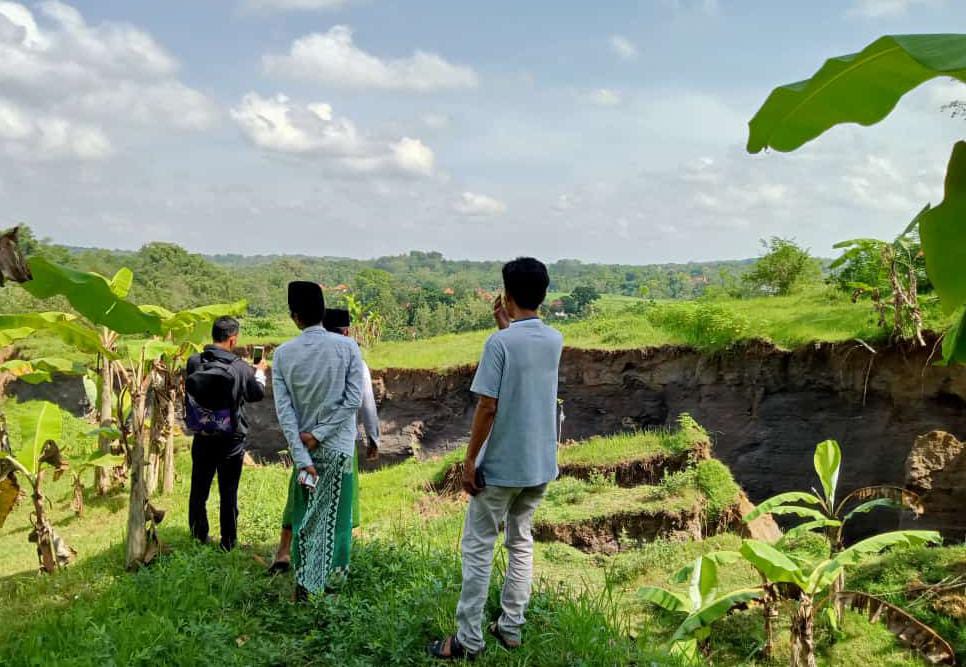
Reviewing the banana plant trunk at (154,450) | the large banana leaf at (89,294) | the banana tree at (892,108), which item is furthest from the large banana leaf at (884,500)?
the banana plant trunk at (154,450)

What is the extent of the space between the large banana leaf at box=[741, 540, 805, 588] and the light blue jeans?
205 centimetres

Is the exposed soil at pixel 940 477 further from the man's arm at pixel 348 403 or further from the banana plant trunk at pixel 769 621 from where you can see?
the man's arm at pixel 348 403

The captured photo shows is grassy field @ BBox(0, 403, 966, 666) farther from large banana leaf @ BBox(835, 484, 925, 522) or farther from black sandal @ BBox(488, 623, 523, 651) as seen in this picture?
large banana leaf @ BBox(835, 484, 925, 522)

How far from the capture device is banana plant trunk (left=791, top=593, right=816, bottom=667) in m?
4.81

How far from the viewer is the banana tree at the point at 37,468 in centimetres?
523

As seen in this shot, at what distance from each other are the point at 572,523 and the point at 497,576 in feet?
13.6

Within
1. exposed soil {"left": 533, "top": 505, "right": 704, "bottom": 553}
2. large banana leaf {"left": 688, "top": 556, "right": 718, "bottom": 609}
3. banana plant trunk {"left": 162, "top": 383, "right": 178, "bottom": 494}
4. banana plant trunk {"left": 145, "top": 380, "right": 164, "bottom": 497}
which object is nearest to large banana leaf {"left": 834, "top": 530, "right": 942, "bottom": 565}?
large banana leaf {"left": 688, "top": 556, "right": 718, "bottom": 609}

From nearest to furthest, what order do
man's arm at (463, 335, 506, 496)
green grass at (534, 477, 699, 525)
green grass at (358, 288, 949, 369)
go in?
man's arm at (463, 335, 506, 496)
green grass at (534, 477, 699, 525)
green grass at (358, 288, 949, 369)

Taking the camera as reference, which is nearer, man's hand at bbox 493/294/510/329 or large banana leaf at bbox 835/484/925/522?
man's hand at bbox 493/294/510/329

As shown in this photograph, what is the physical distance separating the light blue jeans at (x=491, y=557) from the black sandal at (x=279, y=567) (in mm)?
1710

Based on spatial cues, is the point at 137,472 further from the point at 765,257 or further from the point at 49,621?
the point at 765,257

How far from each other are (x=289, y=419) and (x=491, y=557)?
1.51m

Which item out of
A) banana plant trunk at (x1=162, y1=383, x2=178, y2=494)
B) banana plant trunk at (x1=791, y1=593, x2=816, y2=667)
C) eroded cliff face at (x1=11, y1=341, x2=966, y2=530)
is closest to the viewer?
banana plant trunk at (x1=791, y1=593, x2=816, y2=667)

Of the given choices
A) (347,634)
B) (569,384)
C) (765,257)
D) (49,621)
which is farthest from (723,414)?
(49,621)
